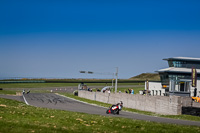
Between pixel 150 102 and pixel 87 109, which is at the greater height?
pixel 150 102

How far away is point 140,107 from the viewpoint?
42625 mm

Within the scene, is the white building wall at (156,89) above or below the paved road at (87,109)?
above

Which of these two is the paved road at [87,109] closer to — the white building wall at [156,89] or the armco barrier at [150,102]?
the armco barrier at [150,102]

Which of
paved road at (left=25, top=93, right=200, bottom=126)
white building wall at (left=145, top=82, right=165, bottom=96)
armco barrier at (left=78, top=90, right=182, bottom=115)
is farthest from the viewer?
white building wall at (left=145, top=82, right=165, bottom=96)

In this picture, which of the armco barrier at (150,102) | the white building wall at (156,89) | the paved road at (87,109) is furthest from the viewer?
the white building wall at (156,89)

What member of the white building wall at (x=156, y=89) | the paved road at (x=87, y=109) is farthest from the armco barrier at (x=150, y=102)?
the white building wall at (x=156, y=89)

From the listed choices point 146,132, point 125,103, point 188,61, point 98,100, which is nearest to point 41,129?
point 146,132

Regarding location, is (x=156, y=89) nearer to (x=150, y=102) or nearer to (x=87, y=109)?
(x=150, y=102)

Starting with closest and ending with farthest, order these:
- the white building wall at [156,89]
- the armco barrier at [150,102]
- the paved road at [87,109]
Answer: the paved road at [87,109] → the armco barrier at [150,102] → the white building wall at [156,89]

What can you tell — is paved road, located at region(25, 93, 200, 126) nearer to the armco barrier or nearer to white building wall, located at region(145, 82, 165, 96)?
the armco barrier

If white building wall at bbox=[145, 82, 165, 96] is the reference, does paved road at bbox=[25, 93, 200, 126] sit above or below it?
below

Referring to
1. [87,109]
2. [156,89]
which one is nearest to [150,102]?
[87,109]

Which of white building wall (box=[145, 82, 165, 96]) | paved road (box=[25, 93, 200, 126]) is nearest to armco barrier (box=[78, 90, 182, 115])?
paved road (box=[25, 93, 200, 126])

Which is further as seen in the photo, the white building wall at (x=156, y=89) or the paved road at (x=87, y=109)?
the white building wall at (x=156, y=89)
